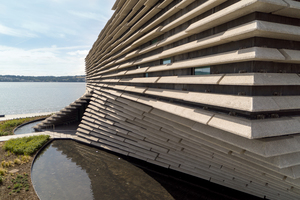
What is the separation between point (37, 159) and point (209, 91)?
17.1m

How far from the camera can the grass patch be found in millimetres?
17250

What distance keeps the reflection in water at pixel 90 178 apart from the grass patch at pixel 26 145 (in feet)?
3.70

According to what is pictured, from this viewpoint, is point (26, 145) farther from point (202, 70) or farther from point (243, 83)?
point (243, 83)

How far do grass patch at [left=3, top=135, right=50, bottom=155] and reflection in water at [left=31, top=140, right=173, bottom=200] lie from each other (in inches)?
44.5

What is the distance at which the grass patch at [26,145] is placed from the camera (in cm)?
1725

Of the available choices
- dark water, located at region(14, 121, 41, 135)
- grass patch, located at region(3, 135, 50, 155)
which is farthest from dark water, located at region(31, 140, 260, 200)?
dark water, located at region(14, 121, 41, 135)

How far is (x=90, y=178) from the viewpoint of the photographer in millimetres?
12984

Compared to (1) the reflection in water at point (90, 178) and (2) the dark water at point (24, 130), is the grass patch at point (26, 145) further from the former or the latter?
(2) the dark water at point (24, 130)

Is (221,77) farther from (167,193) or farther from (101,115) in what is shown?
(101,115)

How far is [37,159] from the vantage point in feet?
54.3

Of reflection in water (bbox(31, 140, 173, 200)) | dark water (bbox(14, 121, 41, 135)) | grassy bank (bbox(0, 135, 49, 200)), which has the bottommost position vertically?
reflection in water (bbox(31, 140, 173, 200))

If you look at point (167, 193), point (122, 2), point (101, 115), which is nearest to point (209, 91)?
point (167, 193)

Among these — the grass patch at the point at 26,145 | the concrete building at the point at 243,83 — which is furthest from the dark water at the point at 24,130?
the concrete building at the point at 243,83

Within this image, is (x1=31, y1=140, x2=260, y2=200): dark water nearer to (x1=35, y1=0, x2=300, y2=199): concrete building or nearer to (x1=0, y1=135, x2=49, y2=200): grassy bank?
(x1=0, y1=135, x2=49, y2=200): grassy bank
